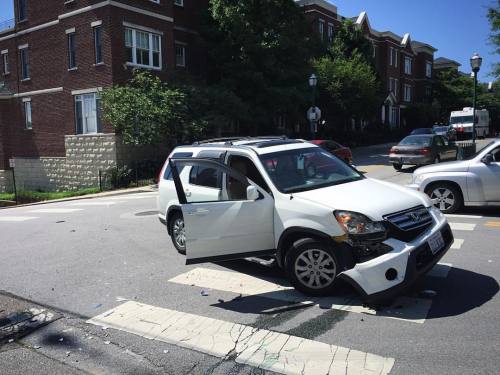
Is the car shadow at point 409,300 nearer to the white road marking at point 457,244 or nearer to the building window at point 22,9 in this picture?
the white road marking at point 457,244

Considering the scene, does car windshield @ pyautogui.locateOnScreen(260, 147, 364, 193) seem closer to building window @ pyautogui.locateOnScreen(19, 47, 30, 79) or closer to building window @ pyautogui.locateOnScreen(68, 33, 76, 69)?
building window @ pyautogui.locateOnScreen(68, 33, 76, 69)

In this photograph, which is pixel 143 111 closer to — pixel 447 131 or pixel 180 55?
pixel 180 55

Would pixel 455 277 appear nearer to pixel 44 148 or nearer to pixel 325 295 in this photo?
pixel 325 295

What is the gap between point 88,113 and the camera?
81.5 feet

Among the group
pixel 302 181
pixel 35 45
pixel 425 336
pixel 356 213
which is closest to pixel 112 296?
pixel 302 181

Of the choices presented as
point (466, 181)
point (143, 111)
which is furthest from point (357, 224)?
point (143, 111)

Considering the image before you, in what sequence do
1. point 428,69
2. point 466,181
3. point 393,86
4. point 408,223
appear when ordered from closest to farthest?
1. point 408,223
2. point 466,181
3. point 393,86
4. point 428,69

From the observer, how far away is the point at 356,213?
4.91 meters

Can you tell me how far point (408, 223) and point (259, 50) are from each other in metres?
23.1

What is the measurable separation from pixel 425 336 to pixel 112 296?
11.9 ft

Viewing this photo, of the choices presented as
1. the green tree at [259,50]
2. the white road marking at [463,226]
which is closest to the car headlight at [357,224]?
the white road marking at [463,226]

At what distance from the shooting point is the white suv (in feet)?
15.7

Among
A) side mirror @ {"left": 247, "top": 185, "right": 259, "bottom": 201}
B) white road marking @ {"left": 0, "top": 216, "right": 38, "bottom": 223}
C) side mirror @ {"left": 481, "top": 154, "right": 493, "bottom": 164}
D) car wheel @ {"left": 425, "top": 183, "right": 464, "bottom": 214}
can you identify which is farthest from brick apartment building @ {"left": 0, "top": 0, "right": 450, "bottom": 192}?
side mirror @ {"left": 247, "top": 185, "right": 259, "bottom": 201}

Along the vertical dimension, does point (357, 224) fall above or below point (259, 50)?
below
